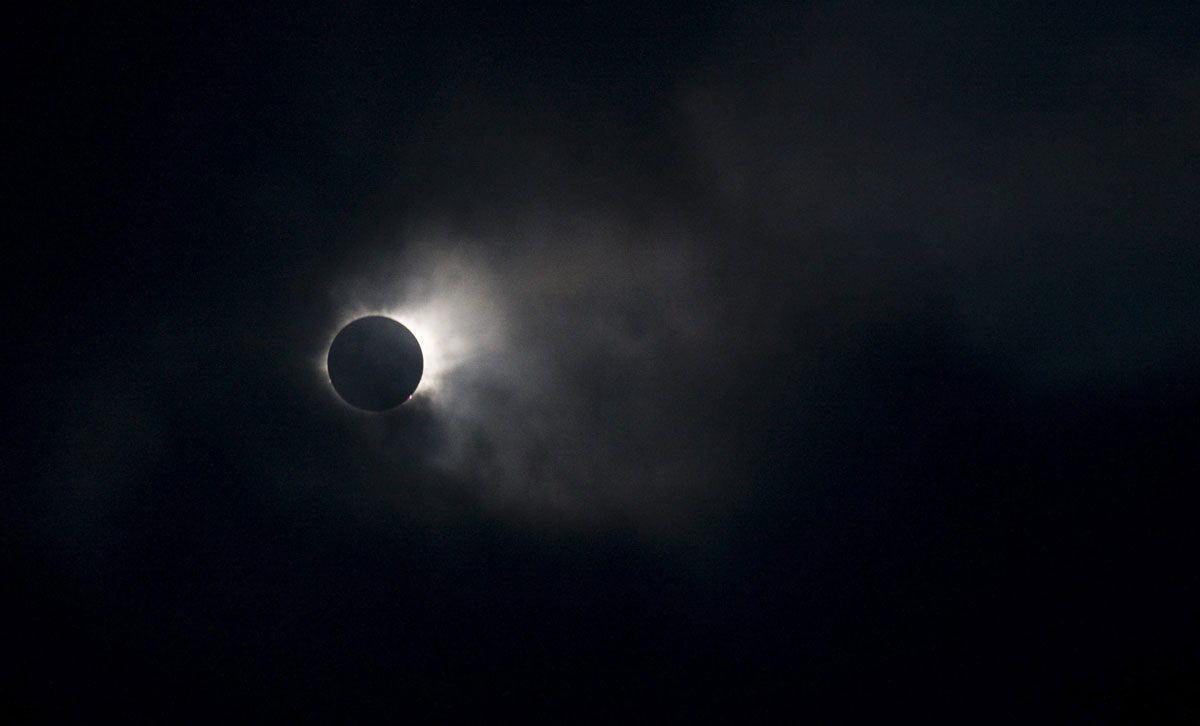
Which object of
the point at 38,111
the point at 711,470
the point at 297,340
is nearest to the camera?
the point at 38,111

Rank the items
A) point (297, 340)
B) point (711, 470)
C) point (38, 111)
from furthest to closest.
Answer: point (711, 470) < point (297, 340) < point (38, 111)

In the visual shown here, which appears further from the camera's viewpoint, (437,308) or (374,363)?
(437,308)

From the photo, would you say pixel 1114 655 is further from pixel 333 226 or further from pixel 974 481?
pixel 333 226

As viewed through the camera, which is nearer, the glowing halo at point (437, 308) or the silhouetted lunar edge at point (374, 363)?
the silhouetted lunar edge at point (374, 363)

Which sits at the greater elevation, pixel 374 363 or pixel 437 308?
pixel 437 308

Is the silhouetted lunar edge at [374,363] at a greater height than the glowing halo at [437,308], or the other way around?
the glowing halo at [437,308]

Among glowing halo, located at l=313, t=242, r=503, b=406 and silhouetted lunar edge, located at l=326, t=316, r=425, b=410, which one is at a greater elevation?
glowing halo, located at l=313, t=242, r=503, b=406

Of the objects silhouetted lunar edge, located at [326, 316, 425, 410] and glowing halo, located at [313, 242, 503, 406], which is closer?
silhouetted lunar edge, located at [326, 316, 425, 410]

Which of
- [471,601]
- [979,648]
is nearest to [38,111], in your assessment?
[471,601]
